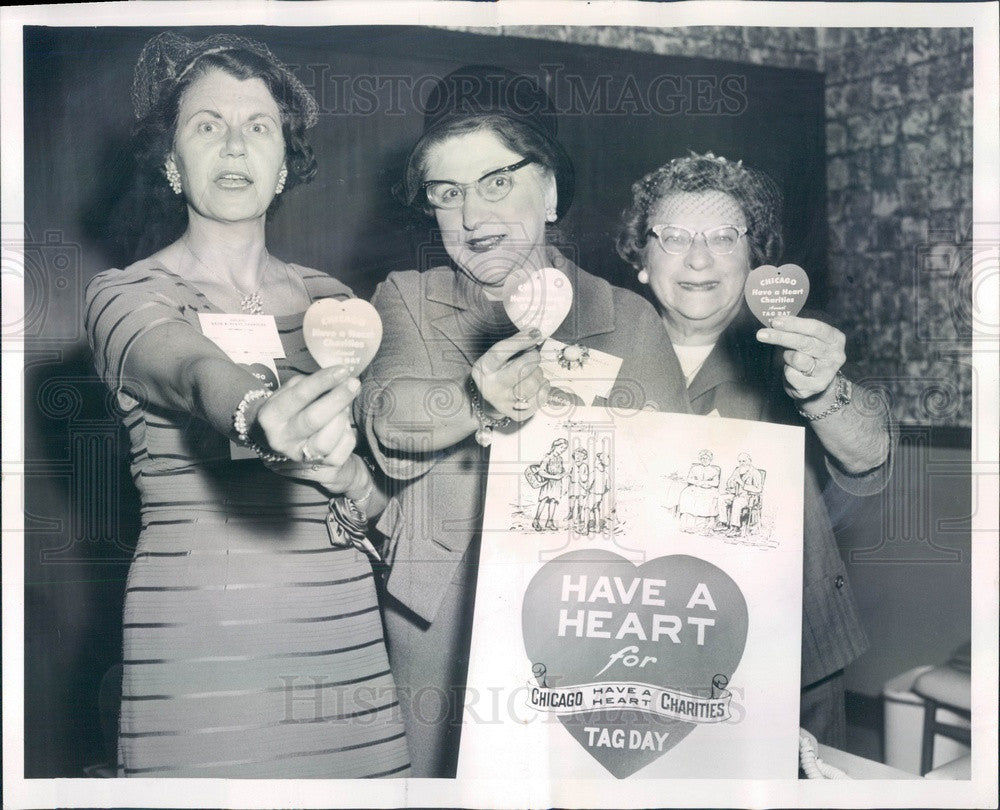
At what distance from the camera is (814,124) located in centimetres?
240

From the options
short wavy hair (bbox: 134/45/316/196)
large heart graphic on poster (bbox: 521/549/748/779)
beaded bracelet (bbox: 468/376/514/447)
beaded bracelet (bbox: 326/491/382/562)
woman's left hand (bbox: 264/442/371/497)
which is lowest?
large heart graphic on poster (bbox: 521/549/748/779)

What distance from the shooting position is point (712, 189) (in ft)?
7.76

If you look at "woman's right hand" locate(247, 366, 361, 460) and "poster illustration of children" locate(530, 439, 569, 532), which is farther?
"poster illustration of children" locate(530, 439, 569, 532)

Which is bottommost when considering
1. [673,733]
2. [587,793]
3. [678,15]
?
[587,793]

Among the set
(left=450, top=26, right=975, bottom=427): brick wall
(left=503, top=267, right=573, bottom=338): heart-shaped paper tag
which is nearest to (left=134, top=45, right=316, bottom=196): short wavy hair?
(left=503, top=267, right=573, bottom=338): heart-shaped paper tag

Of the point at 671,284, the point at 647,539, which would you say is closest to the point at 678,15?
the point at 671,284

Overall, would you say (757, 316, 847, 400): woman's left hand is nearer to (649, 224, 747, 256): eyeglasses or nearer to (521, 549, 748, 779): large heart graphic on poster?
(649, 224, 747, 256): eyeglasses

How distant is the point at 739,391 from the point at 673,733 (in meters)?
0.87

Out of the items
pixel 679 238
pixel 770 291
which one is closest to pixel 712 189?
pixel 679 238

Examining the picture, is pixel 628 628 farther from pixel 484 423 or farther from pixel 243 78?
pixel 243 78

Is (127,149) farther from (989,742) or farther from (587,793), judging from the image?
(989,742)

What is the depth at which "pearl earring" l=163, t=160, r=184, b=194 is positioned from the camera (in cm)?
233

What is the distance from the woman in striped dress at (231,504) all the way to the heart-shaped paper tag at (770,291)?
40.3 inches

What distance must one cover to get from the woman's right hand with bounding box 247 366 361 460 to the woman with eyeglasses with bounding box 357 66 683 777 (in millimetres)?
82
